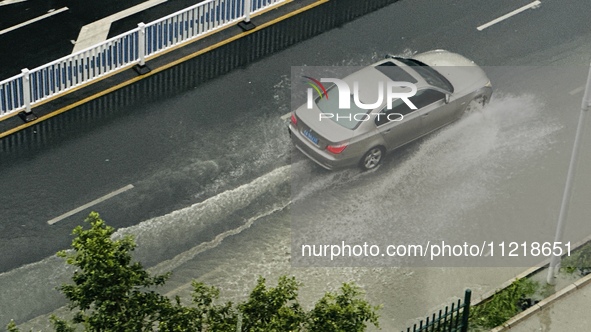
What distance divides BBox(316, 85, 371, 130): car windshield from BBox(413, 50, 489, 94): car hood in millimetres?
2283

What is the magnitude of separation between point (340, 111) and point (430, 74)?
90.0 inches

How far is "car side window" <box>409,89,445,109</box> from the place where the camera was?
25.7 meters

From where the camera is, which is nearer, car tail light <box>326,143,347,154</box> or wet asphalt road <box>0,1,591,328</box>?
wet asphalt road <box>0,1,591,328</box>

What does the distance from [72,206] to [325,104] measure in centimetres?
521

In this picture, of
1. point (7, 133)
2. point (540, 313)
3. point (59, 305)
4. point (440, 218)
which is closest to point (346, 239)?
point (440, 218)

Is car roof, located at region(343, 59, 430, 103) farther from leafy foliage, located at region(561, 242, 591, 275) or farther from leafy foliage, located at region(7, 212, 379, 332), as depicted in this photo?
leafy foliage, located at region(7, 212, 379, 332)

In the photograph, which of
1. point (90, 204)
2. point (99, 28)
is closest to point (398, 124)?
point (90, 204)

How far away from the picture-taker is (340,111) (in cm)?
2522

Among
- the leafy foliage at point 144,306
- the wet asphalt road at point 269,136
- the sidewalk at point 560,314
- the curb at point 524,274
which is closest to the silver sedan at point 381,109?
the wet asphalt road at point 269,136

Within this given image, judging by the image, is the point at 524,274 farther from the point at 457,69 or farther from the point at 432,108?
the point at 457,69

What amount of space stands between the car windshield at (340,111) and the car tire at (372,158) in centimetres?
66

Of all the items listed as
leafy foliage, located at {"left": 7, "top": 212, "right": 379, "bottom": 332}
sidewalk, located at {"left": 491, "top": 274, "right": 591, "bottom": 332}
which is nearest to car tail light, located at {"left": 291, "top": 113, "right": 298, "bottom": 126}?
sidewalk, located at {"left": 491, "top": 274, "right": 591, "bottom": 332}

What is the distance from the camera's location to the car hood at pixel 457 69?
26469 mm

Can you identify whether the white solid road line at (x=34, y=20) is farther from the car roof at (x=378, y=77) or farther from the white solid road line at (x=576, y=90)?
the white solid road line at (x=576, y=90)
